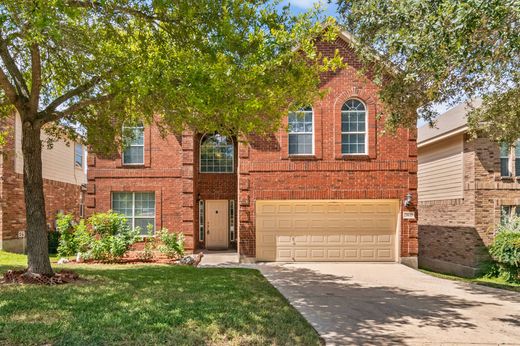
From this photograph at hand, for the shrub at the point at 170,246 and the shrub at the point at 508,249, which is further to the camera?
the shrub at the point at 170,246

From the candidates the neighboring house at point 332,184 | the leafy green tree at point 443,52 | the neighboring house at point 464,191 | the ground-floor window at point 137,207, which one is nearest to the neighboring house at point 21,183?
the ground-floor window at point 137,207

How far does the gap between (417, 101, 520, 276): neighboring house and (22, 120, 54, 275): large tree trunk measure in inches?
529

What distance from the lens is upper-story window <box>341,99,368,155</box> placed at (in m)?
16.0

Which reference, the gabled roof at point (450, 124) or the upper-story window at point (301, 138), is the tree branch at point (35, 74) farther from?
the gabled roof at point (450, 124)

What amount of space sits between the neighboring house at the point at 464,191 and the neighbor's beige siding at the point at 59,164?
706 inches

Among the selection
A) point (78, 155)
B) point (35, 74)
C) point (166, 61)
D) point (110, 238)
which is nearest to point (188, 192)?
point (110, 238)

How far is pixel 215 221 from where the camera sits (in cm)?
1964

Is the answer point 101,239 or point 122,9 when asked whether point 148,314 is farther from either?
point 101,239

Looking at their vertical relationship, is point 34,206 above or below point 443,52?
below

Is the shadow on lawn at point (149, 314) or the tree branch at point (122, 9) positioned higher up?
the tree branch at point (122, 9)

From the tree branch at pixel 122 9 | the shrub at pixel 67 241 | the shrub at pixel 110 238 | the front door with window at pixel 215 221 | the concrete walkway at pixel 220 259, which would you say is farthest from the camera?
the front door with window at pixel 215 221

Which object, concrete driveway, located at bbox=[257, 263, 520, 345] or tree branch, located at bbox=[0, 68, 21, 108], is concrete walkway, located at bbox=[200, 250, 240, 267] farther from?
tree branch, located at bbox=[0, 68, 21, 108]

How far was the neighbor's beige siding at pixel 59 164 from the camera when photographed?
64.6ft

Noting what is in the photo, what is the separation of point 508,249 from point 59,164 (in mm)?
22086
